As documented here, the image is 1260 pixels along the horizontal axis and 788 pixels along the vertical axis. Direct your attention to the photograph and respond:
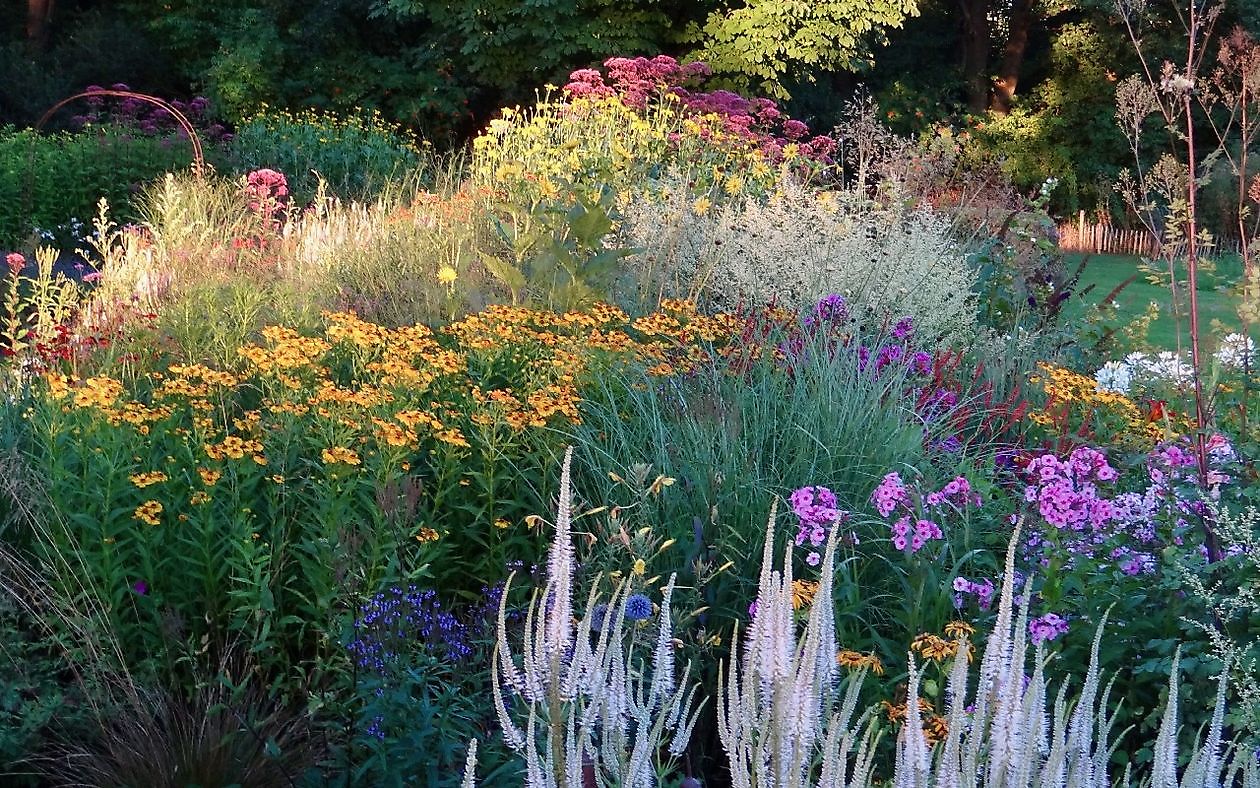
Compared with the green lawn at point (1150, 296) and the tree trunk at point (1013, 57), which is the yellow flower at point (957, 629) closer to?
the green lawn at point (1150, 296)

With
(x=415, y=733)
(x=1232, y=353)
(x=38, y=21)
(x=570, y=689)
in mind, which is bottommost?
(x=415, y=733)

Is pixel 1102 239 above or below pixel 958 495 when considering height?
below

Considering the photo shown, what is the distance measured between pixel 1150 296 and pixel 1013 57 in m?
13.2

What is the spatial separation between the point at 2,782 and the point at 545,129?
21.4 ft

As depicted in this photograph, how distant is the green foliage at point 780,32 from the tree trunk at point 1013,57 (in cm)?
730

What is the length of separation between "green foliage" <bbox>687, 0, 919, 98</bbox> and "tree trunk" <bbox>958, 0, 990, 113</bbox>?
6938 millimetres

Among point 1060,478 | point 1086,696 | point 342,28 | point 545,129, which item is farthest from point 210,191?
point 342,28

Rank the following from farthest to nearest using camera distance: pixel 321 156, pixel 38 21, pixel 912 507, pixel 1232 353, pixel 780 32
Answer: pixel 38 21
pixel 780 32
pixel 321 156
pixel 1232 353
pixel 912 507

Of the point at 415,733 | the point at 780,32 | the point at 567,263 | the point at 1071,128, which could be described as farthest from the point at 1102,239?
the point at 415,733

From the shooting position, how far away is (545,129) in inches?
348

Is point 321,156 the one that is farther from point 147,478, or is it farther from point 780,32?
Result: point 147,478

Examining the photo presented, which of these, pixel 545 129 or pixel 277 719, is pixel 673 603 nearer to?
pixel 277 719

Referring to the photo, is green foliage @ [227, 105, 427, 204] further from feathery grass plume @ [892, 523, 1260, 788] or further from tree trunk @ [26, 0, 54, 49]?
feathery grass plume @ [892, 523, 1260, 788]

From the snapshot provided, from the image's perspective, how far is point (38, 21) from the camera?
23.2 metres
